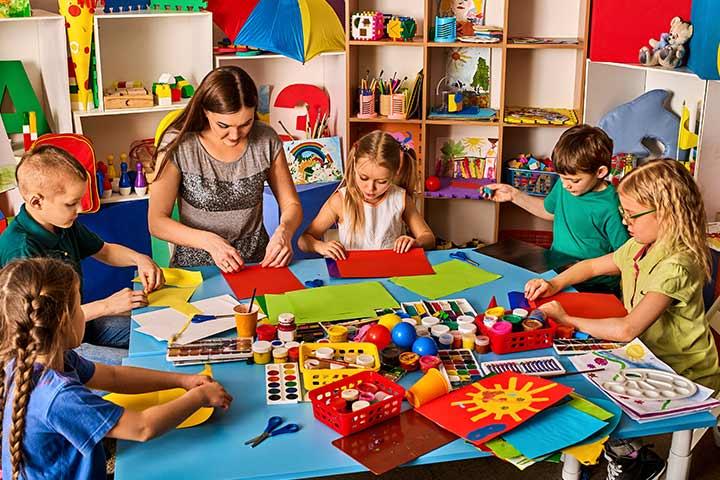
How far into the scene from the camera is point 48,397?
4.86 ft

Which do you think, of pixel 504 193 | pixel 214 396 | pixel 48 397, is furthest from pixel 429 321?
pixel 504 193

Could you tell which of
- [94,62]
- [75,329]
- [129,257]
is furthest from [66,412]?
[94,62]

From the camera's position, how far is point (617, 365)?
1890 millimetres

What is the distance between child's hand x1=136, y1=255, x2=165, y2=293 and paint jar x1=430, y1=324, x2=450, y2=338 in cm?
82

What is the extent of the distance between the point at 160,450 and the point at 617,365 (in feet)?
3.34

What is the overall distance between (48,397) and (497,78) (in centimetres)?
330

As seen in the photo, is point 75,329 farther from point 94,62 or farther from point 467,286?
point 94,62

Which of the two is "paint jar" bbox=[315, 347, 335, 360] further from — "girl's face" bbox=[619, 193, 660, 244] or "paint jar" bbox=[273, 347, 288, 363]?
"girl's face" bbox=[619, 193, 660, 244]

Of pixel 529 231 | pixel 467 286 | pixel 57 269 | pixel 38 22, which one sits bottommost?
pixel 529 231

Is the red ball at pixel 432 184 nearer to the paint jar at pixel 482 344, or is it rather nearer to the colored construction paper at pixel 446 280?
the colored construction paper at pixel 446 280

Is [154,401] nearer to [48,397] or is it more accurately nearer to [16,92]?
[48,397]

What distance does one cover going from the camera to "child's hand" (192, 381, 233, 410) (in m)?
1.68

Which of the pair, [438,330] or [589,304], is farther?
[589,304]

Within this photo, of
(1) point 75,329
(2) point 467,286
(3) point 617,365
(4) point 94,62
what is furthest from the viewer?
(4) point 94,62
